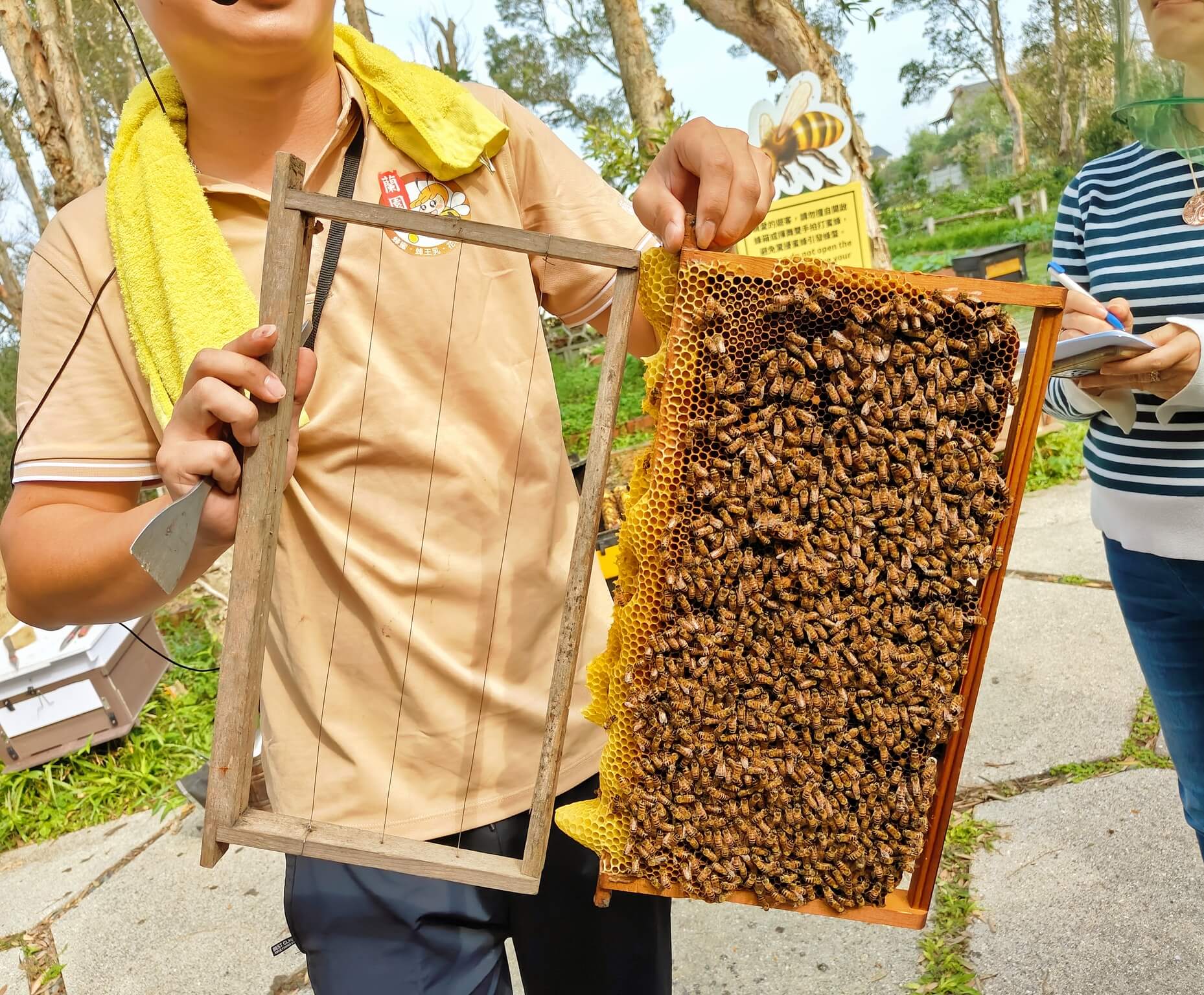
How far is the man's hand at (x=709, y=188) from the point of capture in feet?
4.13

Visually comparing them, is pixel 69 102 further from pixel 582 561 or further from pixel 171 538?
pixel 582 561

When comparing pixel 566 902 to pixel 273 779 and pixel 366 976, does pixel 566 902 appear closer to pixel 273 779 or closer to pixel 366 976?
pixel 366 976

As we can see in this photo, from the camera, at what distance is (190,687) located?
5504 mm

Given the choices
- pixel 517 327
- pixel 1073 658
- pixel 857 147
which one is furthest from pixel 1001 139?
pixel 517 327

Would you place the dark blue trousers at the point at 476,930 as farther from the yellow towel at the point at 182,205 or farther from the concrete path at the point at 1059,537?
the concrete path at the point at 1059,537

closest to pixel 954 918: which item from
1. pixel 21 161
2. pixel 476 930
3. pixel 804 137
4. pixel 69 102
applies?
pixel 476 930

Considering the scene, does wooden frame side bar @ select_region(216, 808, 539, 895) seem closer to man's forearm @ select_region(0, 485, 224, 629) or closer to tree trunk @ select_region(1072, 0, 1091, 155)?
man's forearm @ select_region(0, 485, 224, 629)

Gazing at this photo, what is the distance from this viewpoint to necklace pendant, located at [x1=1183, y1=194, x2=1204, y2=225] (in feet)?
6.12

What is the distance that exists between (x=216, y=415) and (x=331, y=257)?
0.40m

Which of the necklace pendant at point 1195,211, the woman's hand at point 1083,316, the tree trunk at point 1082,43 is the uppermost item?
the tree trunk at point 1082,43

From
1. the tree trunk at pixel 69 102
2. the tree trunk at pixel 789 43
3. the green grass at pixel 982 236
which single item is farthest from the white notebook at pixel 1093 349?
the green grass at pixel 982 236

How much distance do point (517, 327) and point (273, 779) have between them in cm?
93

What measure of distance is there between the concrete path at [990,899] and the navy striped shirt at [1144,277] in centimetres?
145

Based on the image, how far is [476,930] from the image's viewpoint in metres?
1.54
